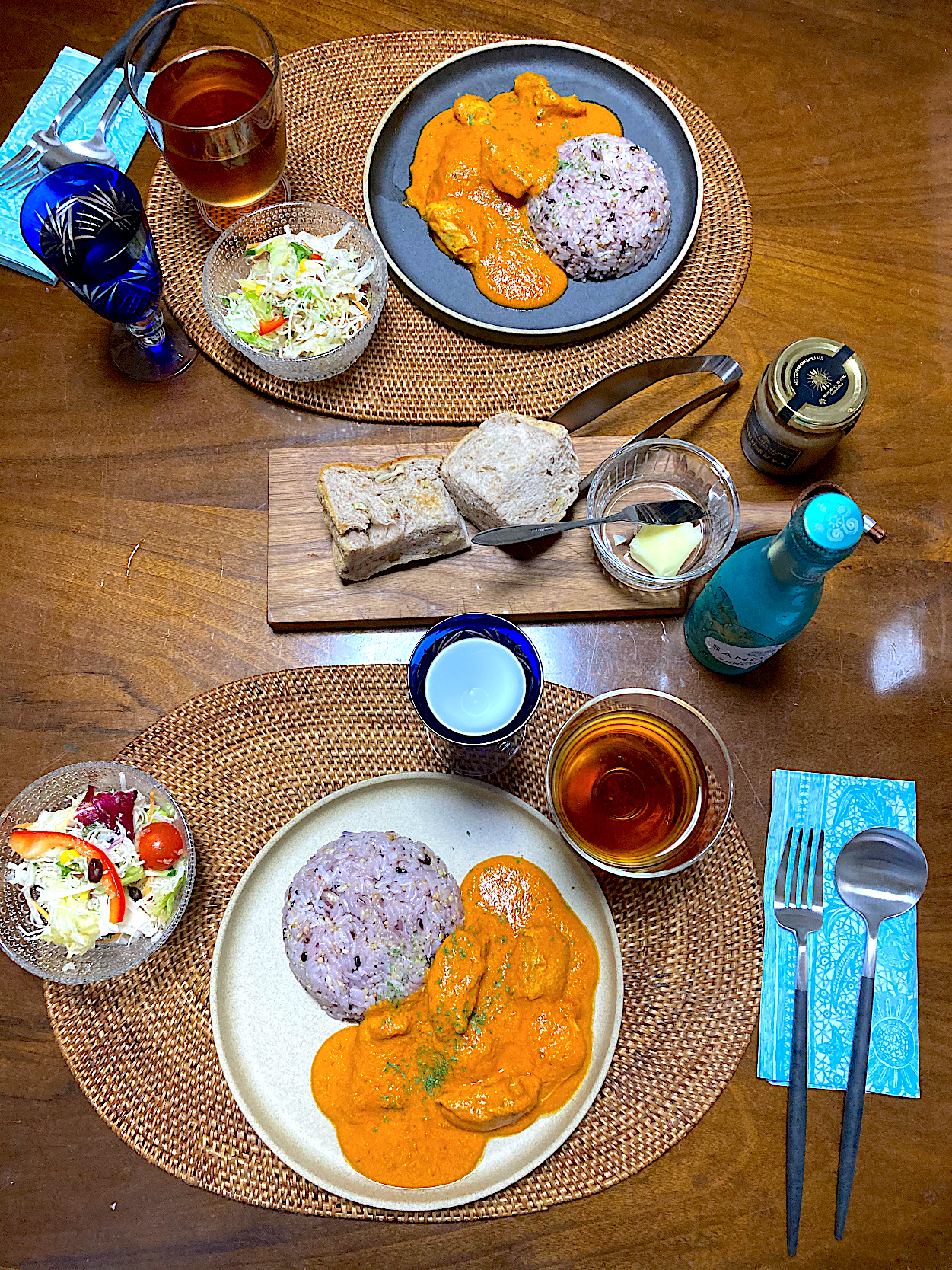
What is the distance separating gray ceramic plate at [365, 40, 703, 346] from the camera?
1314 mm

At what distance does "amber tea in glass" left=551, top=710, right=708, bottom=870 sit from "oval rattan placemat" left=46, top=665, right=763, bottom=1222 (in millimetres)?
58

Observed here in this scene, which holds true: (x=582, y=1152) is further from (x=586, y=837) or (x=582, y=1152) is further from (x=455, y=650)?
(x=455, y=650)

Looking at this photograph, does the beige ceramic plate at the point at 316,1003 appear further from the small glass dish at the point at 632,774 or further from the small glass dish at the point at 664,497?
the small glass dish at the point at 664,497

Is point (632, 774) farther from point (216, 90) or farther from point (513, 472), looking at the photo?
point (216, 90)

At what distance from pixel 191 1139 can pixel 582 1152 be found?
51 cm

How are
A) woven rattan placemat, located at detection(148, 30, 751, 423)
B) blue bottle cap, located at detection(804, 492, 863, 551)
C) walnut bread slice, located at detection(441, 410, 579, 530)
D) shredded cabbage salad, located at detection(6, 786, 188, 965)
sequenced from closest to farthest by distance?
blue bottle cap, located at detection(804, 492, 863, 551) < shredded cabbage salad, located at detection(6, 786, 188, 965) < walnut bread slice, located at detection(441, 410, 579, 530) < woven rattan placemat, located at detection(148, 30, 751, 423)

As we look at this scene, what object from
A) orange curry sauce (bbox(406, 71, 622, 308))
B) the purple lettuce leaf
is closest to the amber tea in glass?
the purple lettuce leaf

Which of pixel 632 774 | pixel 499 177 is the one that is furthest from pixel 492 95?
pixel 632 774

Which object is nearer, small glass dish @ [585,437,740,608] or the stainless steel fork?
the stainless steel fork

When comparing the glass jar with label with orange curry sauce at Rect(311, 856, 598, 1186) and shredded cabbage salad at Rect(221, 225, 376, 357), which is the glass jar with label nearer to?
shredded cabbage salad at Rect(221, 225, 376, 357)

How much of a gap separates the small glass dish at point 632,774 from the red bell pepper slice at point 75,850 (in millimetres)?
571

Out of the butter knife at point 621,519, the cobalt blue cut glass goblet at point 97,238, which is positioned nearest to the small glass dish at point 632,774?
the butter knife at point 621,519

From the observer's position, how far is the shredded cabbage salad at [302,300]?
4.16ft

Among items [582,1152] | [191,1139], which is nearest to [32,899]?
[191,1139]
